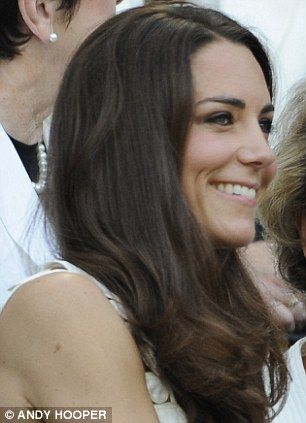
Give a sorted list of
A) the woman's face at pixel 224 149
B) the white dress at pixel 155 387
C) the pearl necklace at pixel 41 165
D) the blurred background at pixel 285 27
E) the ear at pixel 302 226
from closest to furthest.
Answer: the white dress at pixel 155 387 → the woman's face at pixel 224 149 → the pearl necklace at pixel 41 165 → the ear at pixel 302 226 → the blurred background at pixel 285 27

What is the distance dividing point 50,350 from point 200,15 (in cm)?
81

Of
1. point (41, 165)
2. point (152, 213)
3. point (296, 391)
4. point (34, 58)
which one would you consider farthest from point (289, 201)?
point (152, 213)

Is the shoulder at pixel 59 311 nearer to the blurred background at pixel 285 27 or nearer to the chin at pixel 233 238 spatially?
the chin at pixel 233 238

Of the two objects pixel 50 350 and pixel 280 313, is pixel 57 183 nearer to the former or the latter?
pixel 50 350

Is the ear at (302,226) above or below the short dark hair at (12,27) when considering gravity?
below

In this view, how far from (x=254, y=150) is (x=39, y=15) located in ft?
3.46

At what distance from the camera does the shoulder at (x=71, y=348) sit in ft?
6.72

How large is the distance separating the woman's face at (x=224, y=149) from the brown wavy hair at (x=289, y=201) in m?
0.85

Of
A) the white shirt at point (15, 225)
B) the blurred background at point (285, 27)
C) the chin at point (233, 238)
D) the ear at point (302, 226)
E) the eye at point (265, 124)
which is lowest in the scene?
the ear at point (302, 226)

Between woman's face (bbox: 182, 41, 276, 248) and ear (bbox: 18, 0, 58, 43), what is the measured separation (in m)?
0.87

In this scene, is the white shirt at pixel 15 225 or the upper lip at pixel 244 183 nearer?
the upper lip at pixel 244 183

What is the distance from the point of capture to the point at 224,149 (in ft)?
7.57

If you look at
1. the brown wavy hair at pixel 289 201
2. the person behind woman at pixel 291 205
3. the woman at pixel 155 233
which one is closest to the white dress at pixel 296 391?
the person behind woman at pixel 291 205

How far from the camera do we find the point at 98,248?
7.32 feet
